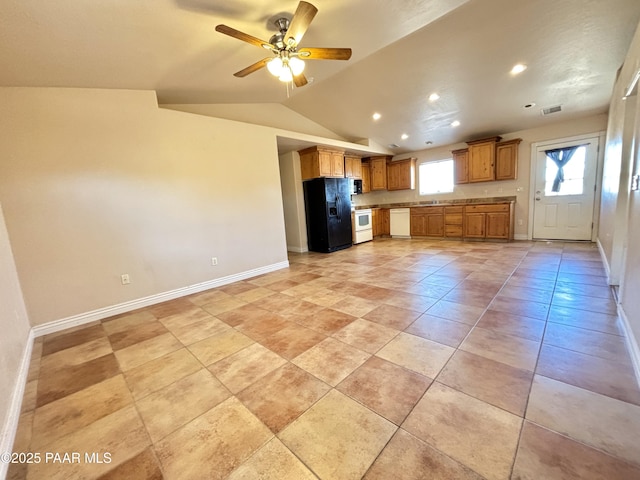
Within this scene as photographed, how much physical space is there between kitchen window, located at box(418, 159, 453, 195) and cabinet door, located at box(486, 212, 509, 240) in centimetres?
135

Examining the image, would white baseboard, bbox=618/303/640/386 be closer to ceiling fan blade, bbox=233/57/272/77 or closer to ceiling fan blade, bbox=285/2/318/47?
ceiling fan blade, bbox=285/2/318/47

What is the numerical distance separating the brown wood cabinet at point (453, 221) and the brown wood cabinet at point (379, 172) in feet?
6.45

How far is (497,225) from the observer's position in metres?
5.84

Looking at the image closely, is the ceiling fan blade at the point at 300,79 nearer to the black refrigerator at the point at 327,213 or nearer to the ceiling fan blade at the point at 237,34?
the ceiling fan blade at the point at 237,34

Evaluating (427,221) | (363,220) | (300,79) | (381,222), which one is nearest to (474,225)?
(427,221)

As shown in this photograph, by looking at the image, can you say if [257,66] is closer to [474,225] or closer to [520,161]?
[474,225]

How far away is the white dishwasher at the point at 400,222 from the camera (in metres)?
7.23

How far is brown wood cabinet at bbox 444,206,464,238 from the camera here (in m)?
6.32

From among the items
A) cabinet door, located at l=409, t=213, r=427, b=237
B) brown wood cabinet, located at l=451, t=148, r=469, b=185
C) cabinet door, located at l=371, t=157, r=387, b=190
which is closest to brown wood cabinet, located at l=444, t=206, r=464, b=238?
cabinet door, located at l=409, t=213, r=427, b=237

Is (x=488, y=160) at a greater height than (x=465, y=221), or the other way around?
(x=488, y=160)

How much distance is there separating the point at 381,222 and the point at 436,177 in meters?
1.98

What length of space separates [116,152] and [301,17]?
2.62 m

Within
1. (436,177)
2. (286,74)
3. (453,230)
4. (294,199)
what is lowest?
(453,230)

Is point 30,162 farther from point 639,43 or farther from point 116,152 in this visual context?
point 639,43
